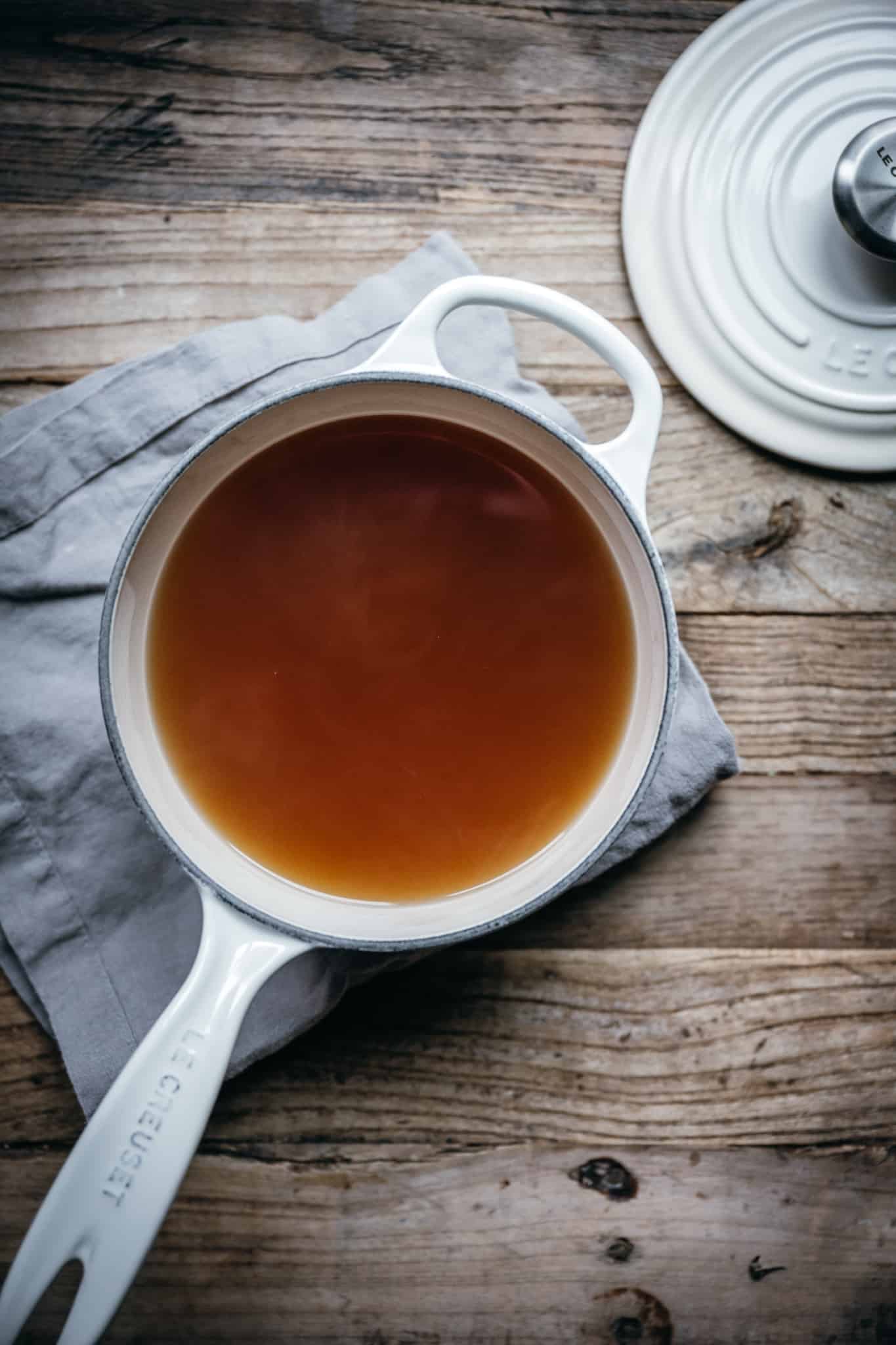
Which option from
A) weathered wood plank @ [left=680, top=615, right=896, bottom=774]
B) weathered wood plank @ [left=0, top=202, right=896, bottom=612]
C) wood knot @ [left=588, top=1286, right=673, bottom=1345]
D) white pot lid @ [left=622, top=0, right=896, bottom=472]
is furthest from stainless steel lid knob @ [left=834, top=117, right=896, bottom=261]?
wood knot @ [left=588, top=1286, right=673, bottom=1345]

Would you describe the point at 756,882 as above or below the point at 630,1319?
above

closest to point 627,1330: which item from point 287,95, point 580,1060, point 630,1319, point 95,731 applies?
point 630,1319

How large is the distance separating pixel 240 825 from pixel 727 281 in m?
0.53

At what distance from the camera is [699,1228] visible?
2.40ft

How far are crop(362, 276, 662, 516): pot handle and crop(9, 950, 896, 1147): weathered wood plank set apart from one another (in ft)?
1.25

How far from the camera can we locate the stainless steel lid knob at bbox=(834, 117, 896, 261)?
656 millimetres

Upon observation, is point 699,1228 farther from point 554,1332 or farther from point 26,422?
point 26,422

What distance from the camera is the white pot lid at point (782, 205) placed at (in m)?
0.69

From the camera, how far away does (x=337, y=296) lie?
2.37ft

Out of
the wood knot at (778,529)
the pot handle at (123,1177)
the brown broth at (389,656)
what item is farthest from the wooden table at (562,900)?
the pot handle at (123,1177)

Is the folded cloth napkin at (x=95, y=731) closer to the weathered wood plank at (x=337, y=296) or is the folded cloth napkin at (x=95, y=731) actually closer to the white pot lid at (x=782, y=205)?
the weathered wood plank at (x=337, y=296)

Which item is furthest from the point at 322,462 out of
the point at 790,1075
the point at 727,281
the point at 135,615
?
the point at 790,1075

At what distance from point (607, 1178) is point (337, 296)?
71 cm

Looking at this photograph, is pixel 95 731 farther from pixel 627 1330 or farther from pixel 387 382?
pixel 627 1330
